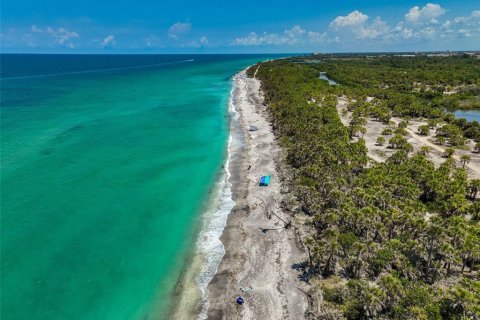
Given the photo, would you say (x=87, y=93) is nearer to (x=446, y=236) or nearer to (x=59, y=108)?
(x=59, y=108)

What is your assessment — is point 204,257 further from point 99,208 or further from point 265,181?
point 99,208

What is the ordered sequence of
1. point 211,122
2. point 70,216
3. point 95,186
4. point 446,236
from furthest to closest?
point 211,122
point 95,186
point 70,216
point 446,236

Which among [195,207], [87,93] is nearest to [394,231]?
[195,207]

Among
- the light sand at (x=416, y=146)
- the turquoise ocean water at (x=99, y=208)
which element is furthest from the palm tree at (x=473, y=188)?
the turquoise ocean water at (x=99, y=208)

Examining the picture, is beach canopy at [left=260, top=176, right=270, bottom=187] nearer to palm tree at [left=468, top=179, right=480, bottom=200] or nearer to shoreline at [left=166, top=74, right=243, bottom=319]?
shoreline at [left=166, top=74, right=243, bottom=319]

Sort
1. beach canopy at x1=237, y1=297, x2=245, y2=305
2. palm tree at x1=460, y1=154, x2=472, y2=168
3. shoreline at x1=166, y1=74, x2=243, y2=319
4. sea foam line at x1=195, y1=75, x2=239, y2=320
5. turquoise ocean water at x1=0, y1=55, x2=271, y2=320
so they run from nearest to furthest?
beach canopy at x1=237, y1=297, x2=245, y2=305 < shoreline at x1=166, y1=74, x2=243, y2=319 < turquoise ocean water at x1=0, y1=55, x2=271, y2=320 < sea foam line at x1=195, y1=75, x2=239, y2=320 < palm tree at x1=460, y1=154, x2=472, y2=168

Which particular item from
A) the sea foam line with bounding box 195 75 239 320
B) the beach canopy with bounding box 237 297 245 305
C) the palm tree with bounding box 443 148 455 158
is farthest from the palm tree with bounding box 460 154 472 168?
the beach canopy with bounding box 237 297 245 305

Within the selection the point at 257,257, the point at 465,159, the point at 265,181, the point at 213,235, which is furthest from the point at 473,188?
the point at 213,235
